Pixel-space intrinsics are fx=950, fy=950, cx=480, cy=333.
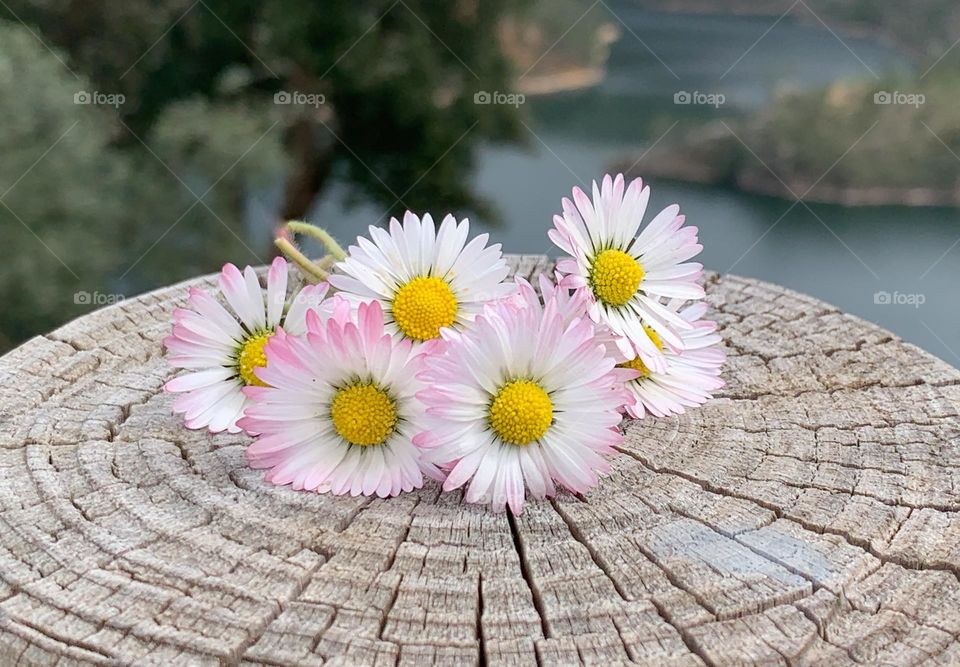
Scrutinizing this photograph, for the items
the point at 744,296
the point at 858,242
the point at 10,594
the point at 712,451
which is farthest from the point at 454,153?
the point at 10,594

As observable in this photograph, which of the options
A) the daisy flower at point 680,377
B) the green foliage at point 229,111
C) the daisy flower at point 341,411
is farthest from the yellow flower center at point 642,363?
the green foliage at point 229,111

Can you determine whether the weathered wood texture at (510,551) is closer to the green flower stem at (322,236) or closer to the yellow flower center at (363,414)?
the yellow flower center at (363,414)

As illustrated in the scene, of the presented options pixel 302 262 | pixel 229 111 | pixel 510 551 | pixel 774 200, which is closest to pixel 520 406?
pixel 510 551

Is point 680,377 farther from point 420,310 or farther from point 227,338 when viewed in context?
point 227,338

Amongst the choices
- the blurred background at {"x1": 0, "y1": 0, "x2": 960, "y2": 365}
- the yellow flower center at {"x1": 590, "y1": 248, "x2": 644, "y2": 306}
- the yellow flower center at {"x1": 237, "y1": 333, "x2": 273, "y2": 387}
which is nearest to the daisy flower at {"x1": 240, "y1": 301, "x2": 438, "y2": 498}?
the yellow flower center at {"x1": 237, "y1": 333, "x2": 273, "y2": 387}

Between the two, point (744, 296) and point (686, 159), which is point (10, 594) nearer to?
point (744, 296)

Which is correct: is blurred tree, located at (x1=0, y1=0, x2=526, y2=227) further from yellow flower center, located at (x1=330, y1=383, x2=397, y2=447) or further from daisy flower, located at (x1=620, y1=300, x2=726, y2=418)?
yellow flower center, located at (x1=330, y1=383, x2=397, y2=447)

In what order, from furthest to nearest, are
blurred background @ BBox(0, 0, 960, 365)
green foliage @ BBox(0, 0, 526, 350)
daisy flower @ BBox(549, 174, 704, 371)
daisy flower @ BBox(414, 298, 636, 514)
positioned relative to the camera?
1. green foliage @ BBox(0, 0, 526, 350)
2. blurred background @ BBox(0, 0, 960, 365)
3. daisy flower @ BBox(549, 174, 704, 371)
4. daisy flower @ BBox(414, 298, 636, 514)

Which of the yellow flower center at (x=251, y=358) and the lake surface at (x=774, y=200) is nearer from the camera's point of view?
the yellow flower center at (x=251, y=358)
